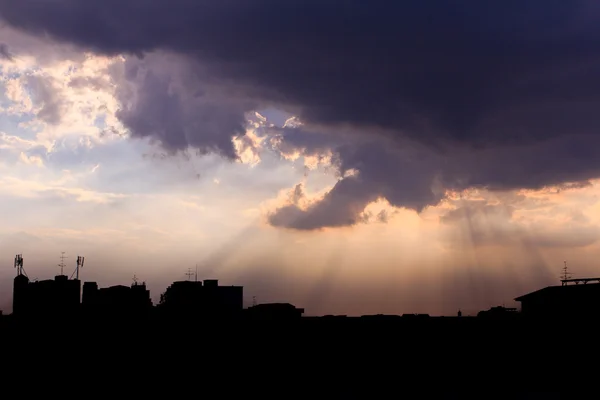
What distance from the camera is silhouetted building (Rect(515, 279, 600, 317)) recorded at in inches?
2660

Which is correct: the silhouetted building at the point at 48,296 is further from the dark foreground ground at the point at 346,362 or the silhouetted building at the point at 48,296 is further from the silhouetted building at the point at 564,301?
the silhouetted building at the point at 564,301

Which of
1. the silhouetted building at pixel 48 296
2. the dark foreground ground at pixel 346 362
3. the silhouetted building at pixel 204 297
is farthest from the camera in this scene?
the silhouetted building at pixel 204 297

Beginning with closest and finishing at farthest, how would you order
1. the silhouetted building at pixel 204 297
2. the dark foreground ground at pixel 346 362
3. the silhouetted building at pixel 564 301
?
the dark foreground ground at pixel 346 362 → the silhouetted building at pixel 564 301 → the silhouetted building at pixel 204 297

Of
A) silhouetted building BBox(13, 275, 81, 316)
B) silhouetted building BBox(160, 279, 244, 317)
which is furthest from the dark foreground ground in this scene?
silhouetted building BBox(160, 279, 244, 317)

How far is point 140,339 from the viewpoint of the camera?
195ft

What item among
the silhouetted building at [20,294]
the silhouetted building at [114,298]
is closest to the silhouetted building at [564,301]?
the silhouetted building at [114,298]

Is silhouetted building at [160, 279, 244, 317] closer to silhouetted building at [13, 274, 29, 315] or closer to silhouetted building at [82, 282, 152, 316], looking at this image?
silhouetted building at [82, 282, 152, 316]

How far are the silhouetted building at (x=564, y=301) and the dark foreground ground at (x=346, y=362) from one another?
9.40 meters

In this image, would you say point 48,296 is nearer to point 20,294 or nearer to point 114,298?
point 20,294

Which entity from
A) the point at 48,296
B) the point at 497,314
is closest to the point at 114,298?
the point at 48,296

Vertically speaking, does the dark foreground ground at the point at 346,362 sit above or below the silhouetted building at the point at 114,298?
below

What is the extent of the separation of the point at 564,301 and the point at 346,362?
35.2m

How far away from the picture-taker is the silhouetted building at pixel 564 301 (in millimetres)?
67562

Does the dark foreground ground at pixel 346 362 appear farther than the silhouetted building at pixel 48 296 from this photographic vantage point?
No
